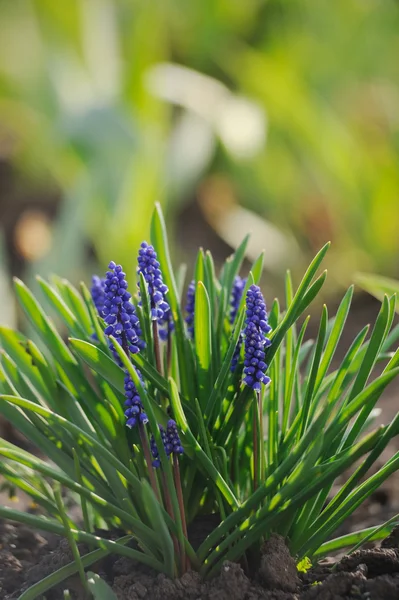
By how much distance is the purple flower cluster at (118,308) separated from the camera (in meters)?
1.24

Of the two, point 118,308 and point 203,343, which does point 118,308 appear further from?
point 203,343

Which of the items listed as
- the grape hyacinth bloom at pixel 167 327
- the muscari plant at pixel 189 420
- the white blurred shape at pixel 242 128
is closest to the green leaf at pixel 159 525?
the muscari plant at pixel 189 420

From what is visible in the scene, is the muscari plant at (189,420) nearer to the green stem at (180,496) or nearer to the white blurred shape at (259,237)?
the green stem at (180,496)

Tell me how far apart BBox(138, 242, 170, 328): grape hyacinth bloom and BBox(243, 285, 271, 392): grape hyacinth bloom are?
152 millimetres

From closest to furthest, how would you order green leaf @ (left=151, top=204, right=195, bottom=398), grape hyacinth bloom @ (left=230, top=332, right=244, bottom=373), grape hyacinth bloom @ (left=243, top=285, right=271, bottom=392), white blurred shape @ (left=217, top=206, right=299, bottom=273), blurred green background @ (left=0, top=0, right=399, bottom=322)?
1. grape hyacinth bloom @ (left=243, top=285, right=271, bottom=392)
2. grape hyacinth bloom @ (left=230, top=332, right=244, bottom=373)
3. green leaf @ (left=151, top=204, right=195, bottom=398)
4. blurred green background @ (left=0, top=0, right=399, bottom=322)
5. white blurred shape @ (left=217, top=206, right=299, bottom=273)

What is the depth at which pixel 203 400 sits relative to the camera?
56.5 inches

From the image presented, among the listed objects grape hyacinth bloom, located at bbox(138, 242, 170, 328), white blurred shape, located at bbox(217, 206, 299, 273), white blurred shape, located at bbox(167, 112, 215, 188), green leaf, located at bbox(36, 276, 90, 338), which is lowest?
green leaf, located at bbox(36, 276, 90, 338)

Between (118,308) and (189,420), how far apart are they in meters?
0.26

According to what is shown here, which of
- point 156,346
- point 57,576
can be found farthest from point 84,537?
point 156,346

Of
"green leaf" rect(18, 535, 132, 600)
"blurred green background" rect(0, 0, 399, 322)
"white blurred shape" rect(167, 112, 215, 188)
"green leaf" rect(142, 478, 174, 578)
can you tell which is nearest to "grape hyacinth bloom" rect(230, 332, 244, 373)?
"green leaf" rect(142, 478, 174, 578)

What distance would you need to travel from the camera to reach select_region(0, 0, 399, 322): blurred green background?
12.9 ft

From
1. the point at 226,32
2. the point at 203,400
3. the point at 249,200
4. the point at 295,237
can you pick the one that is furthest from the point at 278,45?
the point at 203,400

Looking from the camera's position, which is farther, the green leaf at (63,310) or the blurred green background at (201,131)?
the blurred green background at (201,131)

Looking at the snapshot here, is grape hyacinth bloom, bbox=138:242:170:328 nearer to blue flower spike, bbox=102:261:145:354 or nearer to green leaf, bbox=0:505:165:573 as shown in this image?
blue flower spike, bbox=102:261:145:354
